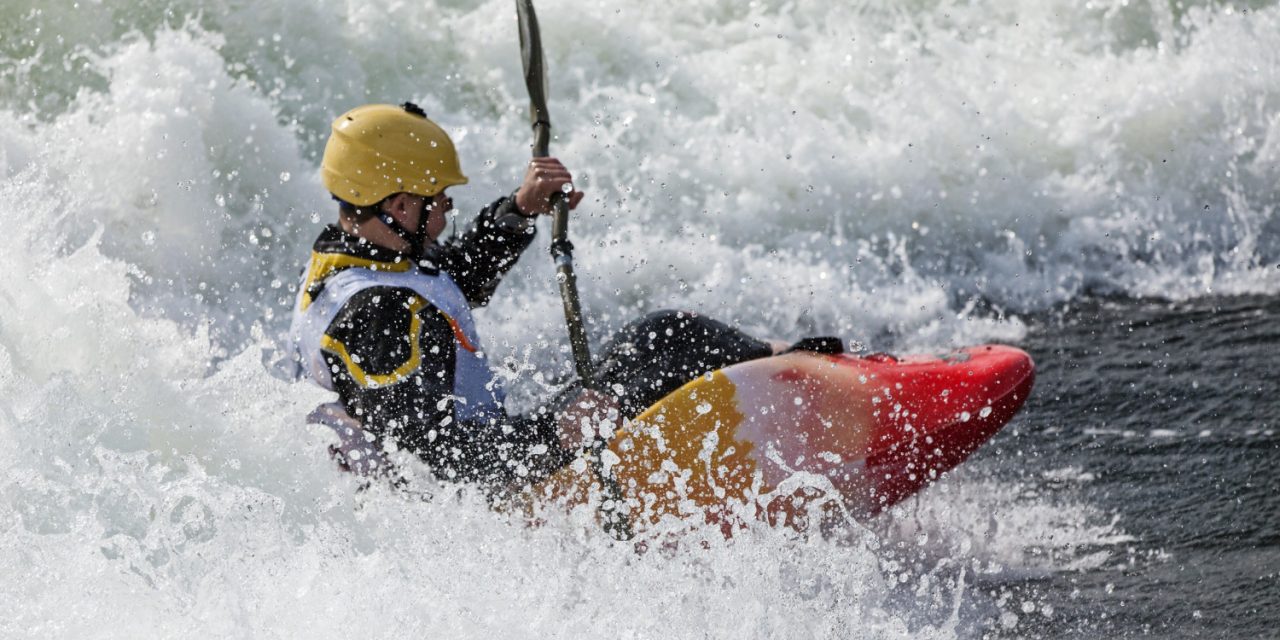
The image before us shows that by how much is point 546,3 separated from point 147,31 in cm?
203

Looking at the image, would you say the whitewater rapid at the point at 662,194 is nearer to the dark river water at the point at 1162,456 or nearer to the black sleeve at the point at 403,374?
the dark river water at the point at 1162,456

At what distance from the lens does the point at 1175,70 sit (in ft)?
26.7

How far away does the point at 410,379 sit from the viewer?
3.47m

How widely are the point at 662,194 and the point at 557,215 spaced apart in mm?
3373

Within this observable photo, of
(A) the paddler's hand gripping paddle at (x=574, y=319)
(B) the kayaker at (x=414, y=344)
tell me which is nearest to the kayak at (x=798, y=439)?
(A) the paddler's hand gripping paddle at (x=574, y=319)

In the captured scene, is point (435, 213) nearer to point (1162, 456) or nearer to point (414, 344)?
point (414, 344)

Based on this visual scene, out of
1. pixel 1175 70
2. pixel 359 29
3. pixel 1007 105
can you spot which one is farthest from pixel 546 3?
pixel 1175 70

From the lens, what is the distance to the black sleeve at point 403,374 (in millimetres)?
3471

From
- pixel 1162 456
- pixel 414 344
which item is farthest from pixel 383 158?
pixel 1162 456

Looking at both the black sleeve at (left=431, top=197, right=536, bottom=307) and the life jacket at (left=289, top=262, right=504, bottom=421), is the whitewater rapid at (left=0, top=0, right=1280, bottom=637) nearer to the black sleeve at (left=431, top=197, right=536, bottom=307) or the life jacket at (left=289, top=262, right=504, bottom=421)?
the life jacket at (left=289, top=262, right=504, bottom=421)

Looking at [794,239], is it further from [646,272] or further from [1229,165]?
[1229,165]

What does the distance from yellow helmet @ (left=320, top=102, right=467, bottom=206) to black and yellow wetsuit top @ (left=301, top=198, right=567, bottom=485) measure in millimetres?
136

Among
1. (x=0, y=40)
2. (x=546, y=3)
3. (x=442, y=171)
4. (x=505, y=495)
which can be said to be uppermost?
(x=0, y=40)

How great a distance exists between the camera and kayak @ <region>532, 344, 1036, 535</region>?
3.98 m
